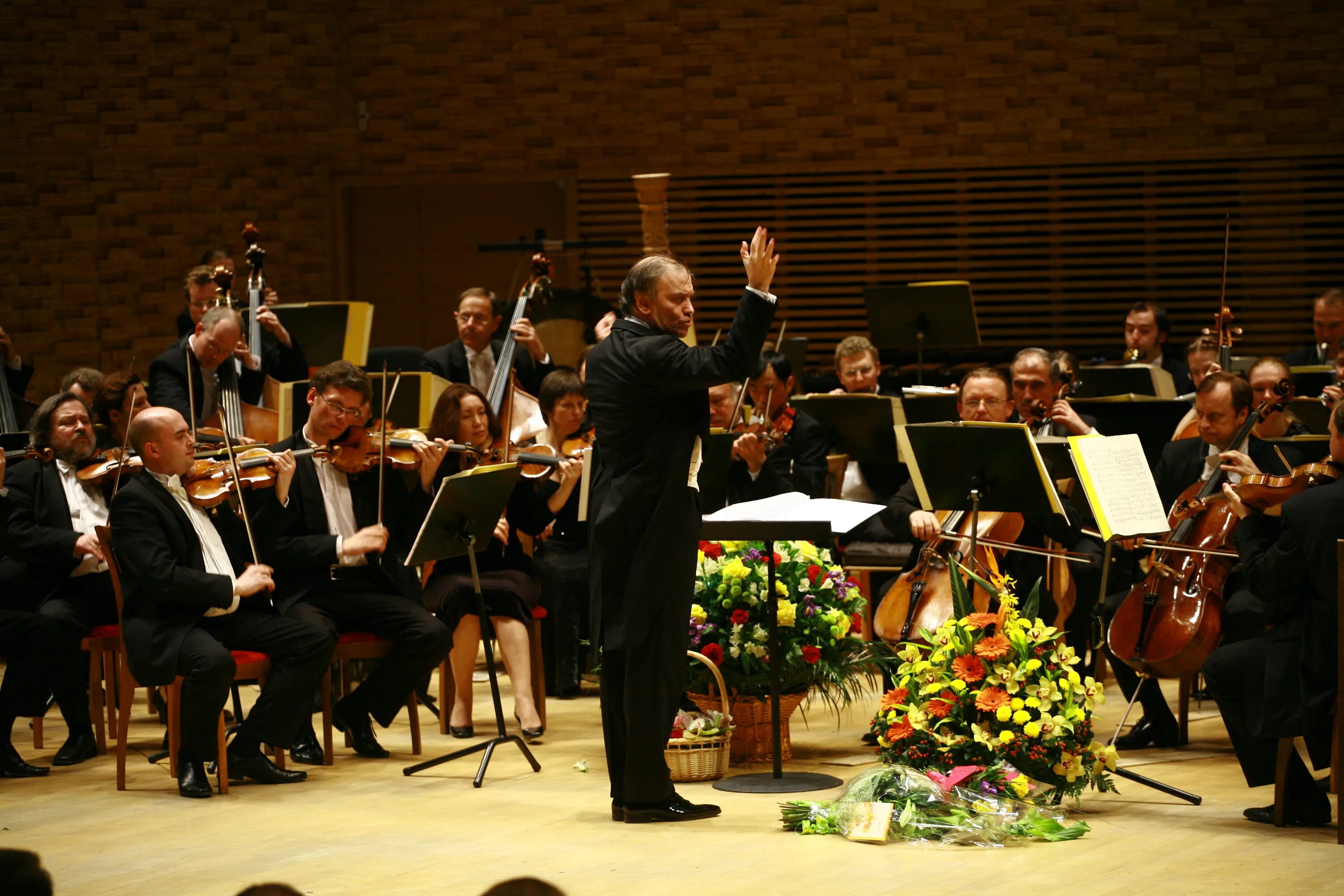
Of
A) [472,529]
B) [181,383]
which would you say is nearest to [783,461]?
[472,529]

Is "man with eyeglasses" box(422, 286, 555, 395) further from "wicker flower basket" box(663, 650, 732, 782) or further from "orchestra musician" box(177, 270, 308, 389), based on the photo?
"wicker flower basket" box(663, 650, 732, 782)

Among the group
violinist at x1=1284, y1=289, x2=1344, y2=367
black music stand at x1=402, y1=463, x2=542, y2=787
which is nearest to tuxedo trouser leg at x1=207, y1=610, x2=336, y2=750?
black music stand at x1=402, y1=463, x2=542, y2=787

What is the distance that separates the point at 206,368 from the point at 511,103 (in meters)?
4.13

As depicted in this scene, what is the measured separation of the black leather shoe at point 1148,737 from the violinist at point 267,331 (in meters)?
3.65

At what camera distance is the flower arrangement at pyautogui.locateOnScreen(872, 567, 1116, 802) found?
3.83 metres

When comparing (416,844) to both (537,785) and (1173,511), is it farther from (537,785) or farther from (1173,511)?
(1173,511)

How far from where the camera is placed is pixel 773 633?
4.21 metres

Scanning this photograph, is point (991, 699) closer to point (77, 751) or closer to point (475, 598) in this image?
point (475, 598)

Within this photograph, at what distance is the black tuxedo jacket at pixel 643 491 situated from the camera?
3803 millimetres

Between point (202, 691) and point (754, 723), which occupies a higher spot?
point (202, 691)

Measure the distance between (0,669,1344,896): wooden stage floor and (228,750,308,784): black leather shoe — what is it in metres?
0.04

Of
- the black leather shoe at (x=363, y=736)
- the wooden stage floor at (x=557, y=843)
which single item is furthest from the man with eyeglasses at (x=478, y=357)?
the wooden stage floor at (x=557, y=843)

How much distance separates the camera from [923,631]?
4062 mm

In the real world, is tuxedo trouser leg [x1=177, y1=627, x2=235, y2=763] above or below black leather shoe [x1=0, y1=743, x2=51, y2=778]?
above
